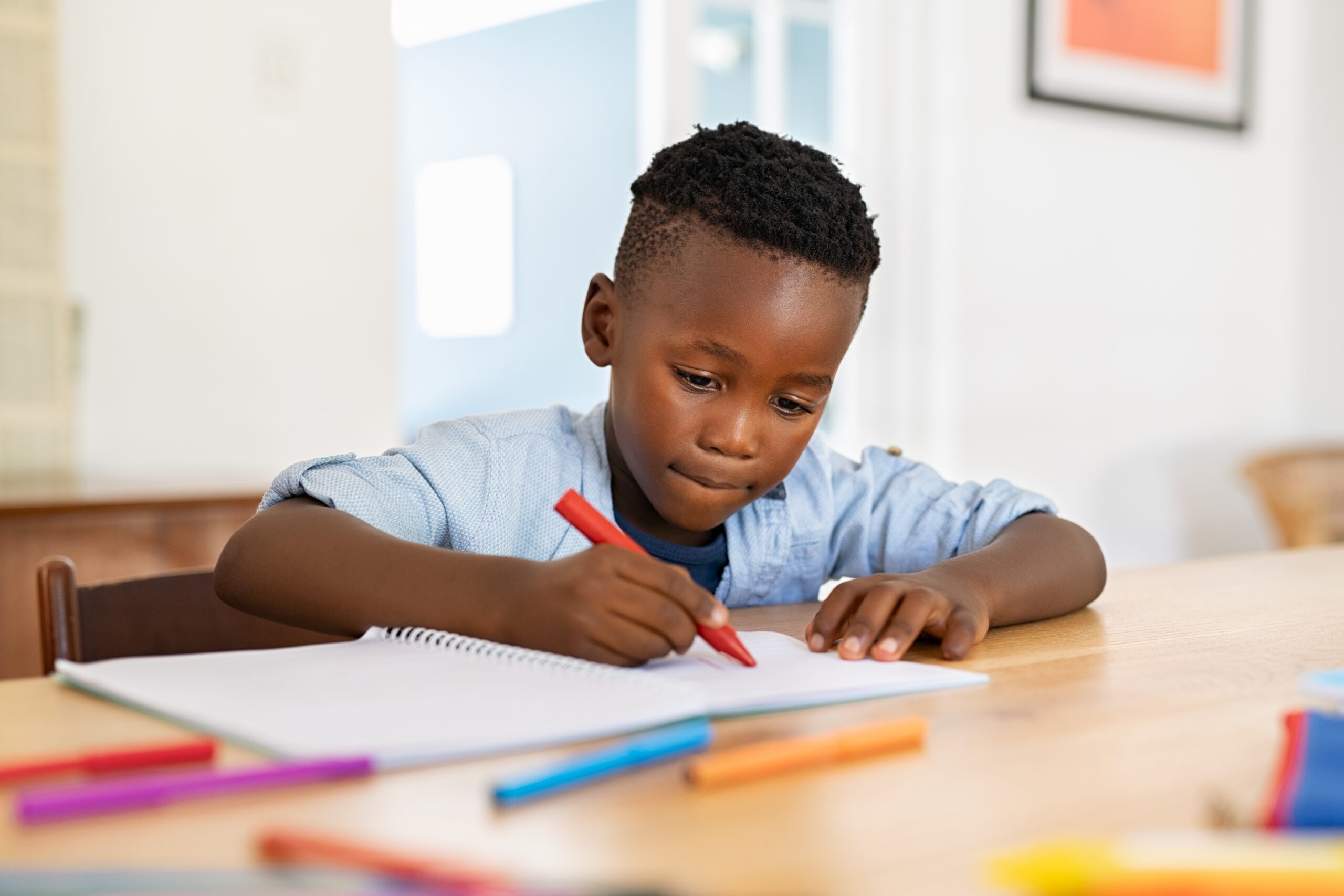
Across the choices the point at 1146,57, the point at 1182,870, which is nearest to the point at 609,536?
the point at 1182,870

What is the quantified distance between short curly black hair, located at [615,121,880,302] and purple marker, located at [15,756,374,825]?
58cm

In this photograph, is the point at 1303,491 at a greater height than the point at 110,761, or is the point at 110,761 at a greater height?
the point at 110,761

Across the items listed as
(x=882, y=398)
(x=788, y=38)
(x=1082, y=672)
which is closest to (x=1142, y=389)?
(x=882, y=398)

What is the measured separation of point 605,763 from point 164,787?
140 millimetres

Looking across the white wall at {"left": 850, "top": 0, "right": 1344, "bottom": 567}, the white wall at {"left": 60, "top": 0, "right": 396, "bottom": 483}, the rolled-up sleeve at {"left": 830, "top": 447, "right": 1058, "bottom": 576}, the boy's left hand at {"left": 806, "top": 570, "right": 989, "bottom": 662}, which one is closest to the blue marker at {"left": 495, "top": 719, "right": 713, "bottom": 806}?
the boy's left hand at {"left": 806, "top": 570, "right": 989, "bottom": 662}

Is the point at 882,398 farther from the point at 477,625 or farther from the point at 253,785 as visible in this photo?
the point at 253,785

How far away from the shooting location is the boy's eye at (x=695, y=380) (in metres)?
0.93

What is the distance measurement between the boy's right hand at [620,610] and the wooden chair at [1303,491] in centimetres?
265

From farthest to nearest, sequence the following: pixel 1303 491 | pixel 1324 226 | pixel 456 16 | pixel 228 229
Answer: pixel 456 16 < pixel 1324 226 < pixel 1303 491 < pixel 228 229

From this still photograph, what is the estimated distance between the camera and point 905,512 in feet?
3.67

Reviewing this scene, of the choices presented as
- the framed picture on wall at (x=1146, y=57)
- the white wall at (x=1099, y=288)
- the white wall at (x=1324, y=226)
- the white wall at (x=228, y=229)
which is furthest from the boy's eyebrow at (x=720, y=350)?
the white wall at (x=1324, y=226)

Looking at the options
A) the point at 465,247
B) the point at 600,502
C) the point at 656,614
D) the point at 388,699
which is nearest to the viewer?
the point at 388,699

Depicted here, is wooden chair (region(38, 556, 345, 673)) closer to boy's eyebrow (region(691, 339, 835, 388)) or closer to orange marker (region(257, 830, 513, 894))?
boy's eyebrow (region(691, 339, 835, 388))

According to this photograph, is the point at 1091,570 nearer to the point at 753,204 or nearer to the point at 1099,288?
the point at 753,204
